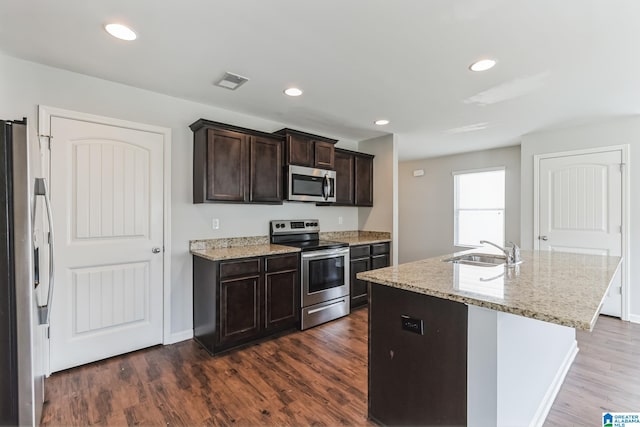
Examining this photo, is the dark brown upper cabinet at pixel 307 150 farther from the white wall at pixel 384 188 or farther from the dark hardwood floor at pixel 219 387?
the dark hardwood floor at pixel 219 387

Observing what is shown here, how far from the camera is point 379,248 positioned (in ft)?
13.7

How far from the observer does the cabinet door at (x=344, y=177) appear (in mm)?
4184

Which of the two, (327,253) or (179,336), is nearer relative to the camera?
(179,336)

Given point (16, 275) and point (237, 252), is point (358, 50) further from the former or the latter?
point (16, 275)

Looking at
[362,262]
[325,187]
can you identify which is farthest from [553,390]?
[325,187]

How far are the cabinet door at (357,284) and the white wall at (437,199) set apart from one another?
2.68 metres

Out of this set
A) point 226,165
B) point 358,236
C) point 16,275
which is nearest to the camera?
point 16,275

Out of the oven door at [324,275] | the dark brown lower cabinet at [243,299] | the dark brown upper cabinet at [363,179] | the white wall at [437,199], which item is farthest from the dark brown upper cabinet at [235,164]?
the white wall at [437,199]

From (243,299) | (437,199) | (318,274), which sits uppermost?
(437,199)

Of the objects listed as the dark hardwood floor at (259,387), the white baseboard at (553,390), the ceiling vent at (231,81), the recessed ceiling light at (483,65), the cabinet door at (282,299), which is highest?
the ceiling vent at (231,81)

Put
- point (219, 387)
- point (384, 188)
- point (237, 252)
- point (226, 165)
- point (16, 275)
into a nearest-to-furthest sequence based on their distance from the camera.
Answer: point (16, 275) → point (219, 387) → point (237, 252) → point (226, 165) → point (384, 188)

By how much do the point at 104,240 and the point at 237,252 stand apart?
43.9 inches

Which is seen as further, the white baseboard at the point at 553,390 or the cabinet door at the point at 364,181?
the cabinet door at the point at 364,181

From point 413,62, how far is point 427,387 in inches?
84.8
